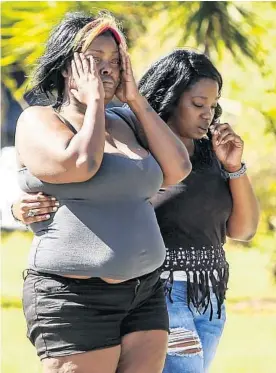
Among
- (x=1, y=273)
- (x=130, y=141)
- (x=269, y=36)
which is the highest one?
(x=130, y=141)

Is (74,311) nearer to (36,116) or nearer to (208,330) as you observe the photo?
(36,116)

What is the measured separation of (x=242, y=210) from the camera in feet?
12.4

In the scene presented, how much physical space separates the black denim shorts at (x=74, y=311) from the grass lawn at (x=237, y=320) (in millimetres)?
3377

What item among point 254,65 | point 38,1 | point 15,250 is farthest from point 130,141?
point 15,250

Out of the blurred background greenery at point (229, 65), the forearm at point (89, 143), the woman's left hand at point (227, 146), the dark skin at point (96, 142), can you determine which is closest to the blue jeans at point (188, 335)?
the dark skin at point (96, 142)

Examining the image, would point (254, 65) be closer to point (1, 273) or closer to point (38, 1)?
point (38, 1)

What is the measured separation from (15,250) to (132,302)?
32.4ft

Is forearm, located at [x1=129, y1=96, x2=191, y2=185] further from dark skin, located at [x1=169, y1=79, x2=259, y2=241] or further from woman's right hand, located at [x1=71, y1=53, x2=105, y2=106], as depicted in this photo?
dark skin, located at [x1=169, y1=79, x2=259, y2=241]

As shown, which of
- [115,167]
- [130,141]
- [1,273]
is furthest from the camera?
[1,273]

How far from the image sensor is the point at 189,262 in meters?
3.64

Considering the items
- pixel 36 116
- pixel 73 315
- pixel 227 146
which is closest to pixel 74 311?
pixel 73 315

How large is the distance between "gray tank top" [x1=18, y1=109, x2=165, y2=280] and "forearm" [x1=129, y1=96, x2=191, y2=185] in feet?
0.71

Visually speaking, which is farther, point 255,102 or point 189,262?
point 255,102

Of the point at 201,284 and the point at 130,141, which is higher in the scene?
the point at 130,141
